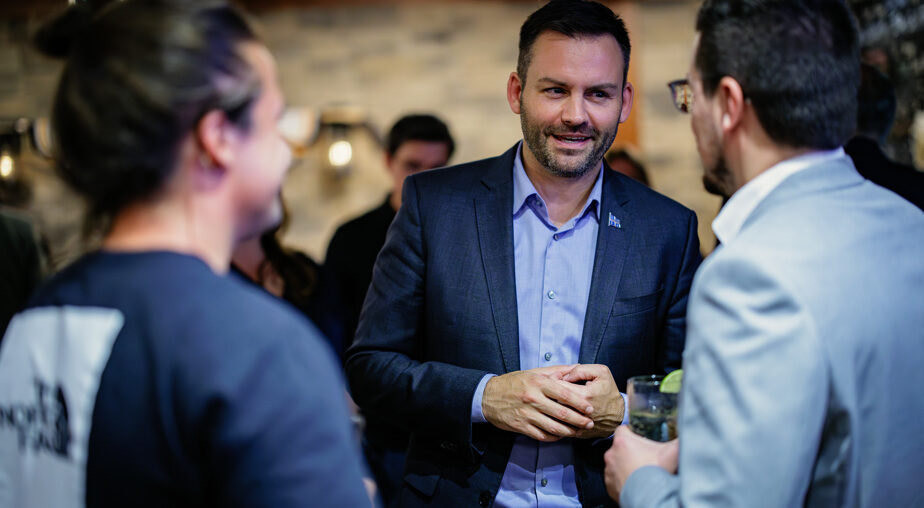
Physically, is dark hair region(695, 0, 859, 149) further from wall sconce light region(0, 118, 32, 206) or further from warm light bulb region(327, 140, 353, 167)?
wall sconce light region(0, 118, 32, 206)

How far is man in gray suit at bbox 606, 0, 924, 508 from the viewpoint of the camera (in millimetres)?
1059

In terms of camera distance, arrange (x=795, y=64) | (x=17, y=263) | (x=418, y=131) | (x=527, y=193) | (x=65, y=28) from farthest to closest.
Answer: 1. (x=418, y=131)
2. (x=17, y=263)
3. (x=527, y=193)
4. (x=795, y=64)
5. (x=65, y=28)

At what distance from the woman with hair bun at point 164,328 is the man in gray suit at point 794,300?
0.52 meters

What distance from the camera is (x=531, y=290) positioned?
1.89 metres

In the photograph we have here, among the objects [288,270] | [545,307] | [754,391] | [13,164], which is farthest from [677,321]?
[13,164]

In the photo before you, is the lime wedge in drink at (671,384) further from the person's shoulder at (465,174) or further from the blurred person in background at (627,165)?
the blurred person in background at (627,165)

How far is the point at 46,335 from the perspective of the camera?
0.92m

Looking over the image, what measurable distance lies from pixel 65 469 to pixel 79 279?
212 mm

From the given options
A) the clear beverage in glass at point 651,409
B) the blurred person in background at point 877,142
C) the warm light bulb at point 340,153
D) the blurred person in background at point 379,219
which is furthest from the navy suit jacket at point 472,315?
the warm light bulb at point 340,153

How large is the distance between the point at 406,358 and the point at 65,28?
1.11 m

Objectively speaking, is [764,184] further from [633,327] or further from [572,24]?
[572,24]

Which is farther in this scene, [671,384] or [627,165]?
[627,165]

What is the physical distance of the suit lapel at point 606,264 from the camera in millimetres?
1826

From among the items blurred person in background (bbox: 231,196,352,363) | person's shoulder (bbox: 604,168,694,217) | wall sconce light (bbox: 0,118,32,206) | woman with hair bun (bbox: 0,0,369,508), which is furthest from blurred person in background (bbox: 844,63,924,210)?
wall sconce light (bbox: 0,118,32,206)
